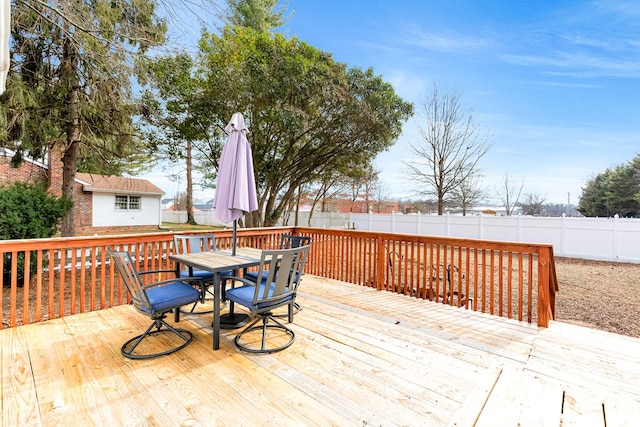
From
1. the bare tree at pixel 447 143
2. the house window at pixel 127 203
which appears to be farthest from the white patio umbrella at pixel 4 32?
the house window at pixel 127 203

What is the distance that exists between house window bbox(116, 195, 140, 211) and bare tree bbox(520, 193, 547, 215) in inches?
990

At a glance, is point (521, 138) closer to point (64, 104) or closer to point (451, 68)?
point (451, 68)

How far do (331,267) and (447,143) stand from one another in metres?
9.73

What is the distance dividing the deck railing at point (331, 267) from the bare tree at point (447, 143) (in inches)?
299

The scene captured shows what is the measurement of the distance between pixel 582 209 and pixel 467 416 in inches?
1279

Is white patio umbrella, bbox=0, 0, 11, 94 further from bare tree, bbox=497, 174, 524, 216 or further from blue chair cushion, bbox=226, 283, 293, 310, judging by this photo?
bare tree, bbox=497, 174, 524, 216

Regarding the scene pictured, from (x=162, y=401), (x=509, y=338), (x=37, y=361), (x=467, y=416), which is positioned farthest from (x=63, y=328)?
(x=509, y=338)

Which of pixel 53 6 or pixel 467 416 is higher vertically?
pixel 53 6

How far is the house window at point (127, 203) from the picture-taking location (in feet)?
52.5

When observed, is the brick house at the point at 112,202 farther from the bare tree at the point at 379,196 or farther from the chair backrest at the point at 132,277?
the bare tree at the point at 379,196

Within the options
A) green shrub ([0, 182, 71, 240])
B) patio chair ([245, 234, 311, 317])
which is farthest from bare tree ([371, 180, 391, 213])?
green shrub ([0, 182, 71, 240])

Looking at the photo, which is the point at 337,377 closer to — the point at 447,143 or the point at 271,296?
the point at 271,296

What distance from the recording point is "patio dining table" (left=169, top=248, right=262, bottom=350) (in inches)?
104

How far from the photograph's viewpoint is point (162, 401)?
189cm
